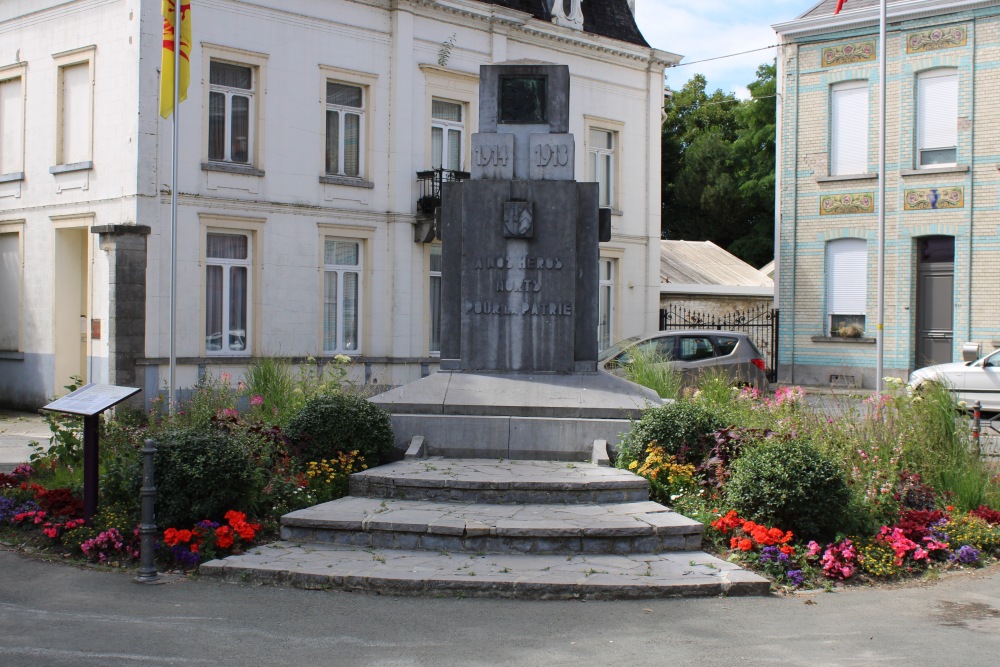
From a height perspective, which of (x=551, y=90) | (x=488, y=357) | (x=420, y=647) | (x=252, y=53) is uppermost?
(x=252, y=53)

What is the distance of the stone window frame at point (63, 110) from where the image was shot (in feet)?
64.8

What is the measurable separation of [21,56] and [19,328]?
5233 millimetres

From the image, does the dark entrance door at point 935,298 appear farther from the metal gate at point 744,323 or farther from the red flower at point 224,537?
the red flower at point 224,537

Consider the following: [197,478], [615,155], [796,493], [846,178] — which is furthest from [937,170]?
[197,478]

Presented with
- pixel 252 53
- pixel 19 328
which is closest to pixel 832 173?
pixel 252 53

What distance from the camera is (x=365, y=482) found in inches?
377

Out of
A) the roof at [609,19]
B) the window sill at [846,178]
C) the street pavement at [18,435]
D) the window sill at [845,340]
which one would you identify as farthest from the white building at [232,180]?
the window sill at [845,340]

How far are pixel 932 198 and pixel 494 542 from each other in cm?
2083

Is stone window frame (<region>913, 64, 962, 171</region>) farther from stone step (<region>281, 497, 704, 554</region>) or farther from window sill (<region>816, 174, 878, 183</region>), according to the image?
stone step (<region>281, 497, 704, 554</region>)

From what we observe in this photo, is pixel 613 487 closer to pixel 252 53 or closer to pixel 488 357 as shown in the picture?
pixel 488 357

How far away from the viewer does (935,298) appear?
85.0ft

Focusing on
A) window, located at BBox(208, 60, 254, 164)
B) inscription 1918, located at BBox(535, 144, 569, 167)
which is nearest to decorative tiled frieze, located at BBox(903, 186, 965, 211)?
window, located at BBox(208, 60, 254, 164)

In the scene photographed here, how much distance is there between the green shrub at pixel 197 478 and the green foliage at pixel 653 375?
6.07 metres

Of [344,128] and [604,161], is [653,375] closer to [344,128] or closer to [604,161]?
[344,128]
